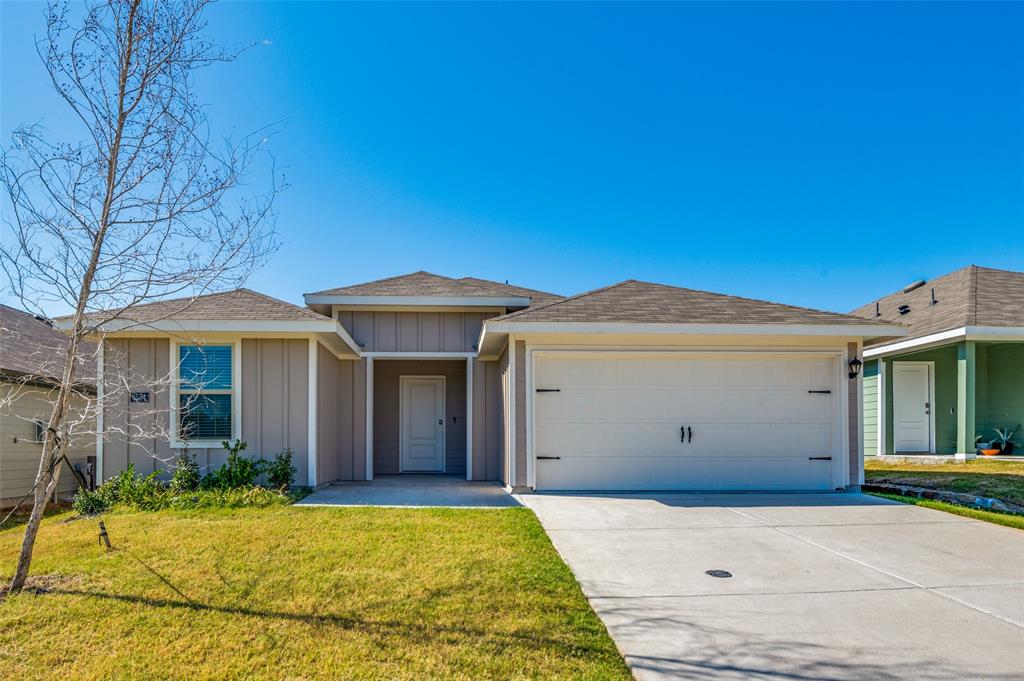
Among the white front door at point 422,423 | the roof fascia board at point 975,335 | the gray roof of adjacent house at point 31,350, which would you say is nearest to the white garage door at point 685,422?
→ the white front door at point 422,423

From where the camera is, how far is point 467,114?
40.8 feet

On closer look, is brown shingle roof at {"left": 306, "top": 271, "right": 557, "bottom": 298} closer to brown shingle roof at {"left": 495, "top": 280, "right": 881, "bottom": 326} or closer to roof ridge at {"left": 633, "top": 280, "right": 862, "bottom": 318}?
brown shingle roof at {"left": 495, "top": 280, "right": 881, "bottom": 326}

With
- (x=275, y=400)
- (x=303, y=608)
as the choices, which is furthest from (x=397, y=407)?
(x=303, y=608)

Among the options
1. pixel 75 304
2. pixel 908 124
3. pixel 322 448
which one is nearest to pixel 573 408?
pixel 322 448

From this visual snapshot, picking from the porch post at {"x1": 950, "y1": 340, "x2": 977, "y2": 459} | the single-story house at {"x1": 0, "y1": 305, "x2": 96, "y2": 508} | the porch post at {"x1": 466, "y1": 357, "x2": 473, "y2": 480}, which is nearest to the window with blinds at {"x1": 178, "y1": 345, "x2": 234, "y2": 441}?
the single-story house at {"x1": 0, "y1": 305, "x2": 96, "y2": 508}

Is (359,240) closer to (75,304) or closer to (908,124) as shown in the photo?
(75,304)

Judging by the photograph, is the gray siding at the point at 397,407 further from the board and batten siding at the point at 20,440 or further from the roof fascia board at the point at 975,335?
the roof fascia board at the point at 975,335

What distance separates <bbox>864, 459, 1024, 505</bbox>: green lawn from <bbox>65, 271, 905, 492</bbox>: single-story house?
→ 1316 millimetres

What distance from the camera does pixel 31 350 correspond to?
38.9ft

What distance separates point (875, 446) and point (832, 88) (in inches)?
312

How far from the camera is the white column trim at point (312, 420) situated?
28.4ft

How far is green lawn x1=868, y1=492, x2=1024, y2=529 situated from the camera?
6.53m

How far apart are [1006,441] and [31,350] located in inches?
780

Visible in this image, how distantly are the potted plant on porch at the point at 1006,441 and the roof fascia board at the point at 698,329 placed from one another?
6.43 metres
